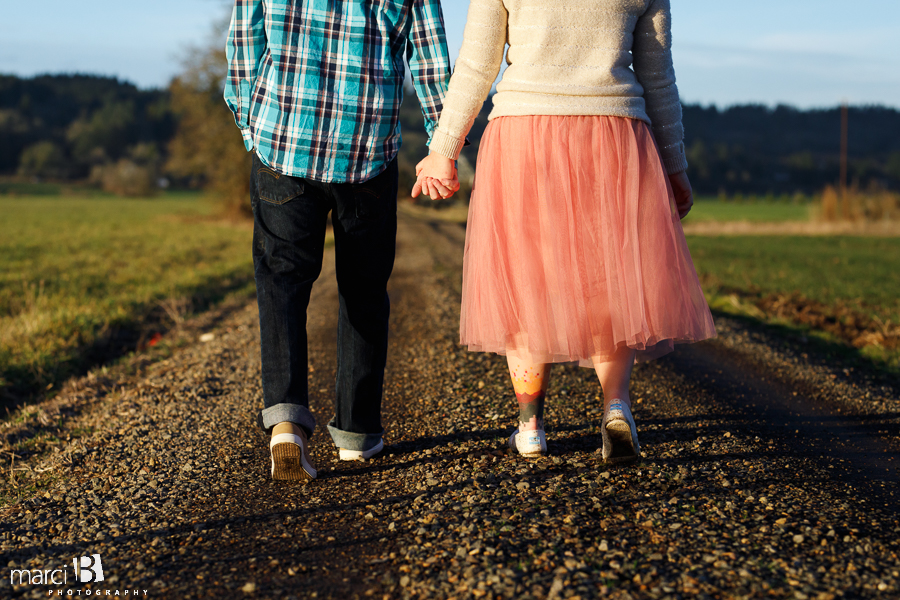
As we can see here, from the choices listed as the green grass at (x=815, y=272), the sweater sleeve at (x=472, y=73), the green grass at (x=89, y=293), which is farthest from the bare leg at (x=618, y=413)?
the green grass at (x=815, y=272)

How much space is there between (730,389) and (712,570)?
256 cm

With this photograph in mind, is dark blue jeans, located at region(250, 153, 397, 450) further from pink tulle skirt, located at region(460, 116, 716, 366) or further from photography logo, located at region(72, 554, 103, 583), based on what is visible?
photography logo, located at region(72, 554, 103, 583)

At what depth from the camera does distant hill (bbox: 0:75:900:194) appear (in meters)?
88.2

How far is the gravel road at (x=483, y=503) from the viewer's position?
5.65 ft

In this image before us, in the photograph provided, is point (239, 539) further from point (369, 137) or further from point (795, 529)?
point (795, 529)

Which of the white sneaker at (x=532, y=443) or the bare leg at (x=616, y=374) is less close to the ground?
the bare leg at (x=616, y=374)

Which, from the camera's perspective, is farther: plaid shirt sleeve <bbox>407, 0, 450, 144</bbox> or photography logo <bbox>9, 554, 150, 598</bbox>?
plaid shirt sleeve <bbox>407, 0, 450, 144</bbox>

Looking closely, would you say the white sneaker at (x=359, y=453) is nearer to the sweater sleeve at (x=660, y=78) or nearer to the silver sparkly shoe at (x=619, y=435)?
the silver sparkly shoe at (x=619, y=435)

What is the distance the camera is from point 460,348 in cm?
490

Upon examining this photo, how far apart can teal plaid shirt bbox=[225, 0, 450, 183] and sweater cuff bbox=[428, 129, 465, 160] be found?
19cm

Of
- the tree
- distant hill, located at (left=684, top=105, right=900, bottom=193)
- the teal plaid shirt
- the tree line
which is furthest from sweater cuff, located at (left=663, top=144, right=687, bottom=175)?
distant hill, located at (left=684, top=105, right=900, bottom=193)

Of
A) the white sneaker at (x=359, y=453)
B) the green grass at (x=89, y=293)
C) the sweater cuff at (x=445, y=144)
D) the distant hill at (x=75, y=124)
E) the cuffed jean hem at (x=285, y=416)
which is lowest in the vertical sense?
the green grass at (x=89, y=293)

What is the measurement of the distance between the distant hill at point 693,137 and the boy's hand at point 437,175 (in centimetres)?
8709

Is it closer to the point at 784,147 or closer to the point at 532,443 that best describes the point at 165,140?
the point at 784,147
